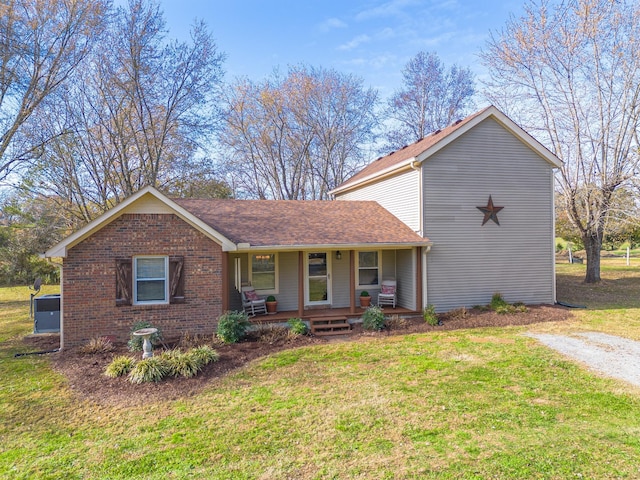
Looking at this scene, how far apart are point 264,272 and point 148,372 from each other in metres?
5.44

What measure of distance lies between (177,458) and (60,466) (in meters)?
1.24

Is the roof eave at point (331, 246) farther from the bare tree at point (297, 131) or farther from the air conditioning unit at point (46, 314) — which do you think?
the bare tree at point (297, 131)

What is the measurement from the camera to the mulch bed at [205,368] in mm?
6082

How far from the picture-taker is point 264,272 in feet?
38.2

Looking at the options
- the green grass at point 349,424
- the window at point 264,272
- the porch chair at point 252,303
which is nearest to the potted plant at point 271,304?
the porch chair at point 252,303

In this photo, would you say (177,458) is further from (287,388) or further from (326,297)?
(326,297)

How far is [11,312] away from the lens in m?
14.3

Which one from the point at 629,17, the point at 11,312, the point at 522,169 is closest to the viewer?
the point at 522,169

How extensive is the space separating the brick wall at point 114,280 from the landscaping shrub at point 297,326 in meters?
1.88

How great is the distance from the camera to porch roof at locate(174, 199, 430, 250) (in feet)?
34.1

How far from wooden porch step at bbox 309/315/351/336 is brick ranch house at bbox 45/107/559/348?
1.33 ft

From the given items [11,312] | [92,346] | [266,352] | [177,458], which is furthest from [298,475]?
[11,312]

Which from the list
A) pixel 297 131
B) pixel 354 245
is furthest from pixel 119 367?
pixel 297 131

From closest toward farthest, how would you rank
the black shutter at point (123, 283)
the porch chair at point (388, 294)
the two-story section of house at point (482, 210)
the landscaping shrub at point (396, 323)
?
the black shutter at point (123, 283) → the landscaping shrub at point (396, 323) → the two-story section of house at point (482, 210) → the porch chair at point (388, 294)
